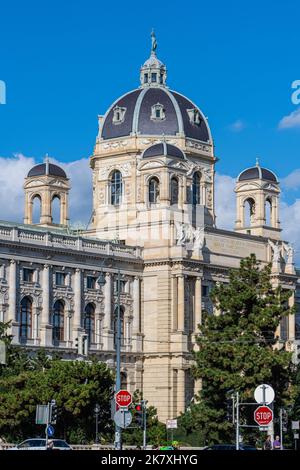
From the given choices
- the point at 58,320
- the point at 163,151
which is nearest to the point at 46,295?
the point at 58,320

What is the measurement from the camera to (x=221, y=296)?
278ft

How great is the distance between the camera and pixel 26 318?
103250 millimetres

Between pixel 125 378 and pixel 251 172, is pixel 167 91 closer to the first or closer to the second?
pixel 251 172

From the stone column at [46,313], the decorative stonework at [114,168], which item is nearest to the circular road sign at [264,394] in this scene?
the stone column at [46,313]

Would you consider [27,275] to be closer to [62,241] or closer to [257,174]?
[62,241]

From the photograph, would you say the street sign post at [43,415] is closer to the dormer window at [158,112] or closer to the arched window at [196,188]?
the arched window at [196,188]

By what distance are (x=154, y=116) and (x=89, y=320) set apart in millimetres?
26972

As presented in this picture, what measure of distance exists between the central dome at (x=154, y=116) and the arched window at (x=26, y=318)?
1137 inches

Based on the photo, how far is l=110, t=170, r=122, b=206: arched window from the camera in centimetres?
12488

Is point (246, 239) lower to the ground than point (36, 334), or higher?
higher

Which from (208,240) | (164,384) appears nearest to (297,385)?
(164,384)

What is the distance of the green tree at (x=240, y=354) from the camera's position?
266ft

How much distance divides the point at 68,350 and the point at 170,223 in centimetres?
1725
